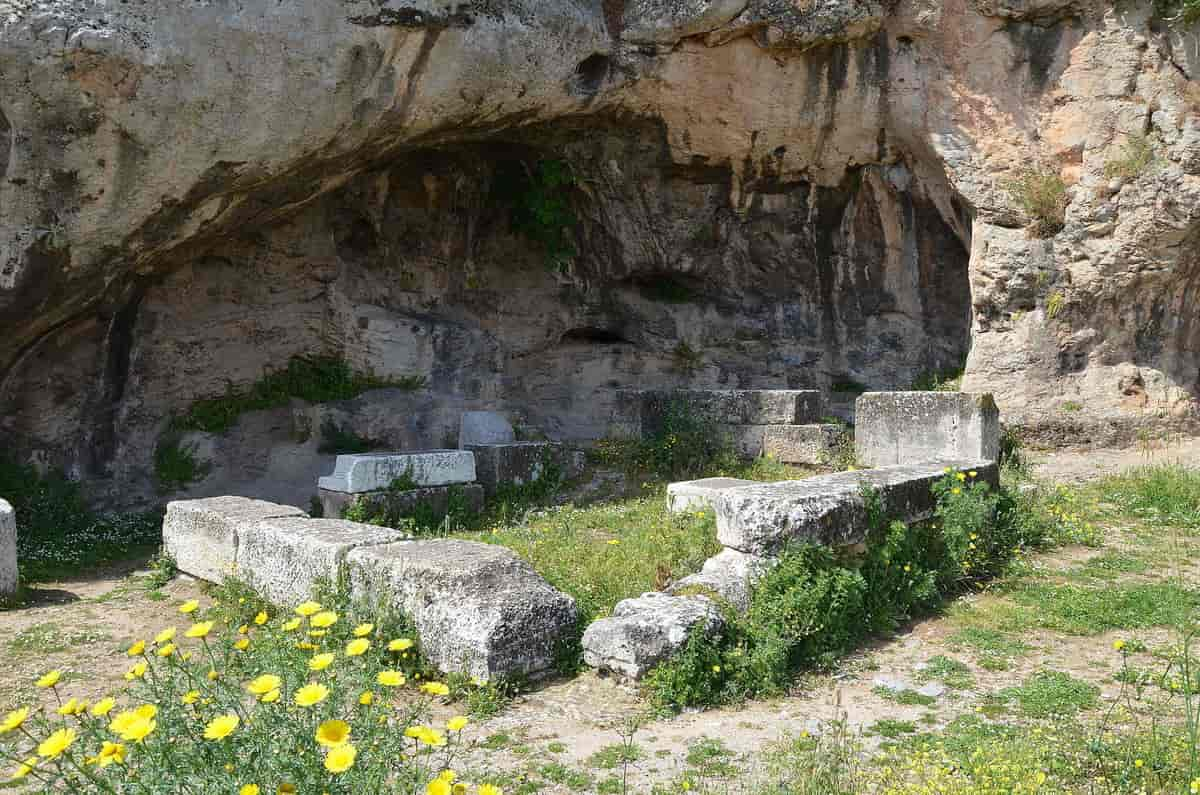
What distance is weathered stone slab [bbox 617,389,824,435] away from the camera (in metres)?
10.4

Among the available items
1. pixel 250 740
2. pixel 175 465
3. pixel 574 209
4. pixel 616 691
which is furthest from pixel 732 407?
pixel 250 740

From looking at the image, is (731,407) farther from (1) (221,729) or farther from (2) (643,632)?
(1) (221,729)

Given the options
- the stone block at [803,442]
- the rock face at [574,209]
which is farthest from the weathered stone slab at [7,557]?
the stone block at [803,442]

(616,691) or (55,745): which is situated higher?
(55,745)

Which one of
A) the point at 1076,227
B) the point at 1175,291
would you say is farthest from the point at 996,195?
the point at 1175,291

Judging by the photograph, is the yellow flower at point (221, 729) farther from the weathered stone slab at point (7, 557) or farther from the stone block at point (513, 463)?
the stone block at point (513, 463)

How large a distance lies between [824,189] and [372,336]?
701 centimetres

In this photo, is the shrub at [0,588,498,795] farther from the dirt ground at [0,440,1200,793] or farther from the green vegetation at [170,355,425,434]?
the green vegetation at [170,355,425,434]

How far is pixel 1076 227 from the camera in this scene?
1079cm

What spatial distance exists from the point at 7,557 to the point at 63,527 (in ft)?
12.2

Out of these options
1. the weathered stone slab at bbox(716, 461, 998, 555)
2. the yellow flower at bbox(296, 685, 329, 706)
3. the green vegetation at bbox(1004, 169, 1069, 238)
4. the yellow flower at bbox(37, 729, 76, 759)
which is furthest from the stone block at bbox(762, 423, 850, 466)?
the yellow flower at bbox(37, 729, 76, 759)

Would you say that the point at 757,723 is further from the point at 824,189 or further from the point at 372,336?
the point at 824,189

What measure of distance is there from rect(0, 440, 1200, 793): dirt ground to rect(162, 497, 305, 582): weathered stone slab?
0.28 m

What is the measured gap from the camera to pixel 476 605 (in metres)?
4.34
